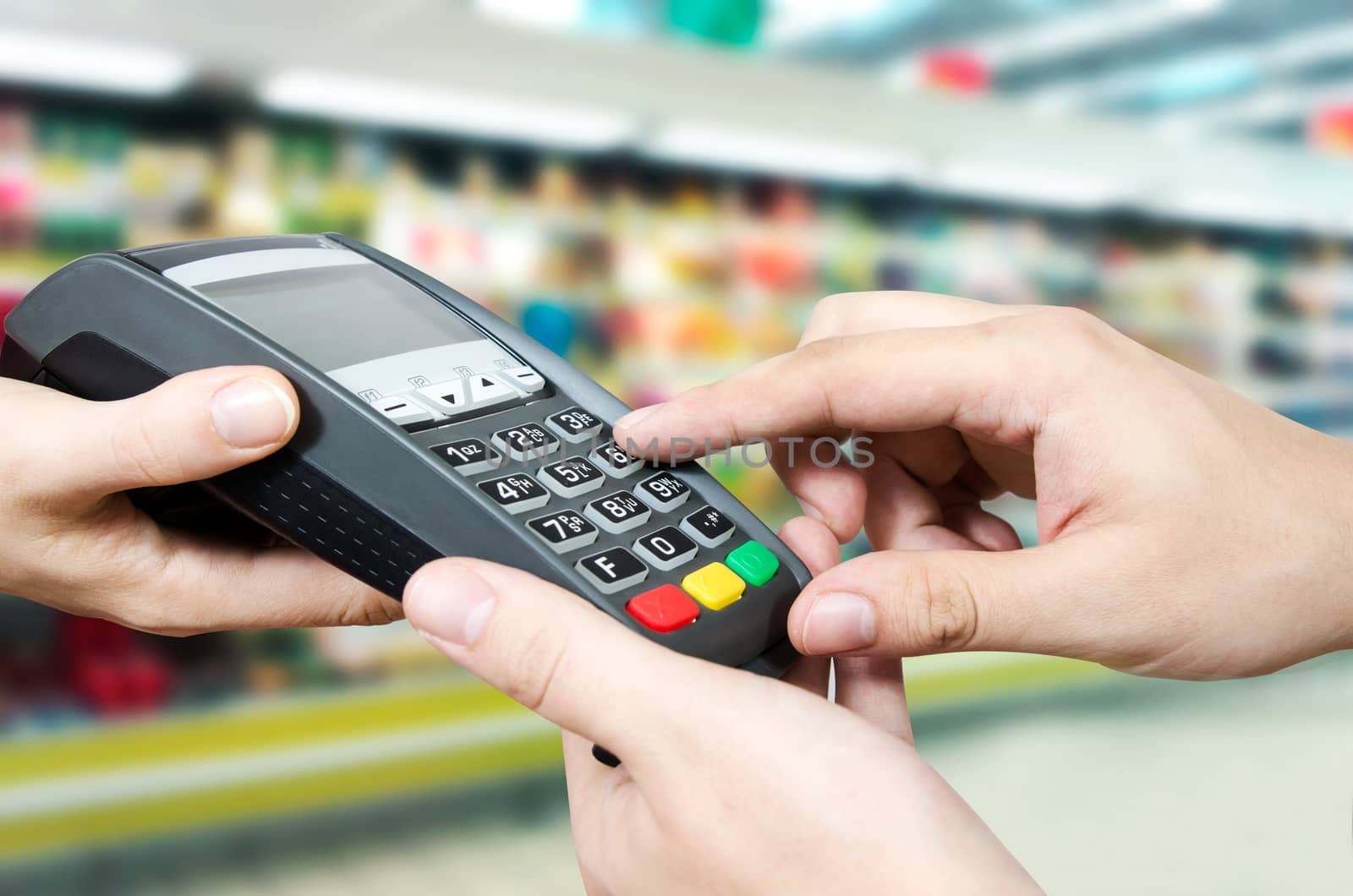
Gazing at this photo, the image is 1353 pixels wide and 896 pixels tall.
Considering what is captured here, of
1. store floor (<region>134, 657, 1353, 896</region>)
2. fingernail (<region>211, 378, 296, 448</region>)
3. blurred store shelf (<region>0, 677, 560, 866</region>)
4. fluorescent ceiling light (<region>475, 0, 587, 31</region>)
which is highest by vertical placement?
fluorescent ceiling light (<region>475, 0, 587, 31</region>)

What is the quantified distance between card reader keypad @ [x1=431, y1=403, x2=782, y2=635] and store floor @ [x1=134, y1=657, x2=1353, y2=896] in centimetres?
173

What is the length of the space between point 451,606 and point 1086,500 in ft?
1.59

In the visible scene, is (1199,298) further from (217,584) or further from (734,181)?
(217,584)

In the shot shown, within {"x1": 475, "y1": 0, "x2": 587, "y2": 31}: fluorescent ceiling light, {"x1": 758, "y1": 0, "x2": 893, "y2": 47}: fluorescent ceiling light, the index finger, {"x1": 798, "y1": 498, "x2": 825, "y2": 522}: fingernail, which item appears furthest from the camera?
{"x1": 758, "y1": 0, "x2": 893, "y2": 47}: fluorescent ceiling light

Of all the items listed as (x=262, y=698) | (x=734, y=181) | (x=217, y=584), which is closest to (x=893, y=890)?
(x=217, y=584)

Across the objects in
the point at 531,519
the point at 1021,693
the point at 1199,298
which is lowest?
the point at 1021,693

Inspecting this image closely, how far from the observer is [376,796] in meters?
2.39

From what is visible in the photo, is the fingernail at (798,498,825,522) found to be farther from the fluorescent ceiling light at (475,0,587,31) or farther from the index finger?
the fluorescent ceiling light at (475,0,587,31)

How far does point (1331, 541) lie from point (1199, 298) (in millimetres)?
3766

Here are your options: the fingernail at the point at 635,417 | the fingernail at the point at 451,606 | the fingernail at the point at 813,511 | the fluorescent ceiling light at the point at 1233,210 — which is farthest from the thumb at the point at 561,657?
the fluorescent ceiling light at the point at 1233,210

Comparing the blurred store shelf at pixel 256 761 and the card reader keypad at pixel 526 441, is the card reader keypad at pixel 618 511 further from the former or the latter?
the blurred store shelf at pixel 256 761

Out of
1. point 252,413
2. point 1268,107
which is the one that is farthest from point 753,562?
point 1268,107

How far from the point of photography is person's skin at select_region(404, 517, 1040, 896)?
0.58 metres

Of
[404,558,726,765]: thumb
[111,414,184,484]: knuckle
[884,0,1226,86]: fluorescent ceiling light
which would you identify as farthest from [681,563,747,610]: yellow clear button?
[884,0,1226,86]: fluorescent ceiling light
